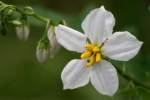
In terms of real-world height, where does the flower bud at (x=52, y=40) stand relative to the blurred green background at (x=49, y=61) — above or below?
above

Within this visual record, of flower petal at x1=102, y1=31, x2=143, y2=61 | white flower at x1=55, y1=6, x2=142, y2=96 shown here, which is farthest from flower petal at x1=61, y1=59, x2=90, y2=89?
flower petal at x1=102, y1=31, x2=143, y2=61

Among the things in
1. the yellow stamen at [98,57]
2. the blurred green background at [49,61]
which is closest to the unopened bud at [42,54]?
the yellow stamen at [98,57]

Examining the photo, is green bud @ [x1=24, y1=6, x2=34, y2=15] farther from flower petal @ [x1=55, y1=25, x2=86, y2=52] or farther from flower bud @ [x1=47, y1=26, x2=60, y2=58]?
flower petal @ [x1=55, y1=25, x2=86, y2=52]

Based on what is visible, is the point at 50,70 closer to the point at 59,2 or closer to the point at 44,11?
the point at 59,2

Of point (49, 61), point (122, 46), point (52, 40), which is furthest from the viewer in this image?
point (49, 61)

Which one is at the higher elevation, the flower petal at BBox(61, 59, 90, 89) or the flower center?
the flower center

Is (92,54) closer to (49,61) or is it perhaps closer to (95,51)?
(95,51)

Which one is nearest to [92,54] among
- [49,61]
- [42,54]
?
[42,54]

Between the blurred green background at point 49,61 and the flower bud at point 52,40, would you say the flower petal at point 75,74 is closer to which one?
the flower bud at point 52,40
